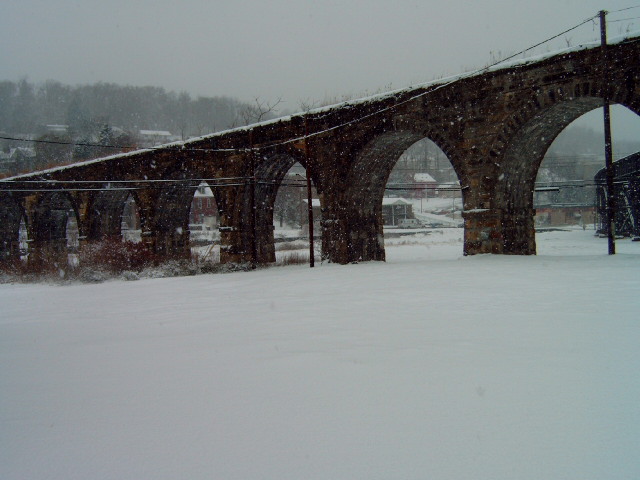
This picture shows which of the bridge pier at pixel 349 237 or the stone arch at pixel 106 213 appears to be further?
the stone arch at pixel 106 213

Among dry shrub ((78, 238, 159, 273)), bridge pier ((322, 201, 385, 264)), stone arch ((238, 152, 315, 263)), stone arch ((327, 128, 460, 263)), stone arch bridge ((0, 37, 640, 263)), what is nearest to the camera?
stone arch bridge ((0, 37, 640, 263))

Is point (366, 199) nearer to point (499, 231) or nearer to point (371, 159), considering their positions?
point (371, 159)

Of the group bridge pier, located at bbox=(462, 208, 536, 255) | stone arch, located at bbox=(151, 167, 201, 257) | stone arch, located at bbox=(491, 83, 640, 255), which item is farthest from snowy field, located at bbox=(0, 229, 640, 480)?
stone arch, located at bbox=(151, 167, 201, 257)

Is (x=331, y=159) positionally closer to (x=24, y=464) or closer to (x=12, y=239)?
(x=24, y=464)

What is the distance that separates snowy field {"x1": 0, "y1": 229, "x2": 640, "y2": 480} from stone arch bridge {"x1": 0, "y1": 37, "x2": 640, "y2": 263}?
608 centimetres

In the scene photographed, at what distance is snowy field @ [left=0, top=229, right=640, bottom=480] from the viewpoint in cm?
224

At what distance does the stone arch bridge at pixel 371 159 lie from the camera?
11141mm

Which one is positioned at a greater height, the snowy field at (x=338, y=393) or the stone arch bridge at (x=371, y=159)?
the stone arch bridge at (x=371, y=159)

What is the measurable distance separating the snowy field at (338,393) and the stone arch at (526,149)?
5963 millimetres

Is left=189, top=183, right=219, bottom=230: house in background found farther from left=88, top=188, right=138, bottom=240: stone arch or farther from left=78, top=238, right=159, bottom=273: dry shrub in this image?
left=78, top=238, right=159, bottom=273: dry shrub

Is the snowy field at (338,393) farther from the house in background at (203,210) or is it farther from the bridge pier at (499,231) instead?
the house in background at (203,210)

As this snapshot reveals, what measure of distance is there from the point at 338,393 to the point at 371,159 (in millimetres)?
12972

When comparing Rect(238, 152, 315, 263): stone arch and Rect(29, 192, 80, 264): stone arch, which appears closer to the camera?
Rect(238, 152, 315, 263): stone arch

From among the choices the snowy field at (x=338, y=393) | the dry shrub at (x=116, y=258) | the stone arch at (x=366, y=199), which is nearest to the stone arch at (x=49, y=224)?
the dry shrub at (x=116, y=258)
